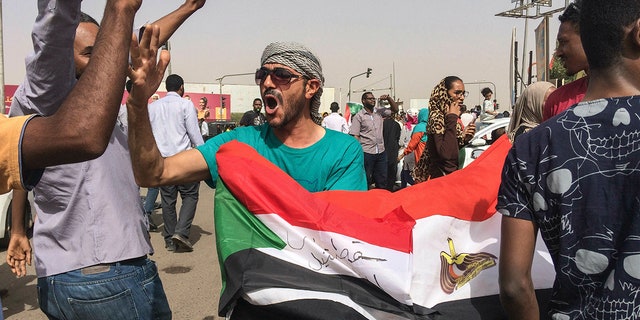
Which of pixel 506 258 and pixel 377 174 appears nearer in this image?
pixel 506 258

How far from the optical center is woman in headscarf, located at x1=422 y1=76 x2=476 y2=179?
5047mm

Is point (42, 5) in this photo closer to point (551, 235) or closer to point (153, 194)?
point (551, 235)

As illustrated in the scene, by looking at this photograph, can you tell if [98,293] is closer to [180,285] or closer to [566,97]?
[566,97]

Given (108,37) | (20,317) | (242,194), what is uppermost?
(108,37)

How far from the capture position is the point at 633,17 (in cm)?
158

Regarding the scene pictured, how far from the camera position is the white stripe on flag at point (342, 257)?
212cm

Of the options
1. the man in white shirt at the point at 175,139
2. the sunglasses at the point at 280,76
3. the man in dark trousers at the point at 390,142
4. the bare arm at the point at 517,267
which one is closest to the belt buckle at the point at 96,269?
the sunglasses at the point at 280,76

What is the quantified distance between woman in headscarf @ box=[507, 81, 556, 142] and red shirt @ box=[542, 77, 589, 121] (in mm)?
319

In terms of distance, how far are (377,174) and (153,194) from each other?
4.43m

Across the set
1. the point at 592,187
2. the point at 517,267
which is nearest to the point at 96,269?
the point at 517,267

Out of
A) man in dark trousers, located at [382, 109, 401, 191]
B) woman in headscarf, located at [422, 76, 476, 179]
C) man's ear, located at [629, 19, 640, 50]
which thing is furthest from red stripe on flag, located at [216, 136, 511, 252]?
man in dark trousers, located at [382, 109, 401, 191]

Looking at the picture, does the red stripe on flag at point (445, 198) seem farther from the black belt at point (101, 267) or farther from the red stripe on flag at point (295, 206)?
the black belt at point (101, 267)

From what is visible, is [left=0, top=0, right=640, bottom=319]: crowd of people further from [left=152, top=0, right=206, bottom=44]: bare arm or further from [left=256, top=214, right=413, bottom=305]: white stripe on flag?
[left=256, top=214, right=413, bottom=305]: white stripe on flag

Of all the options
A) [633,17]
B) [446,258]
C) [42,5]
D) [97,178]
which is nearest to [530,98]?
[446,258]
